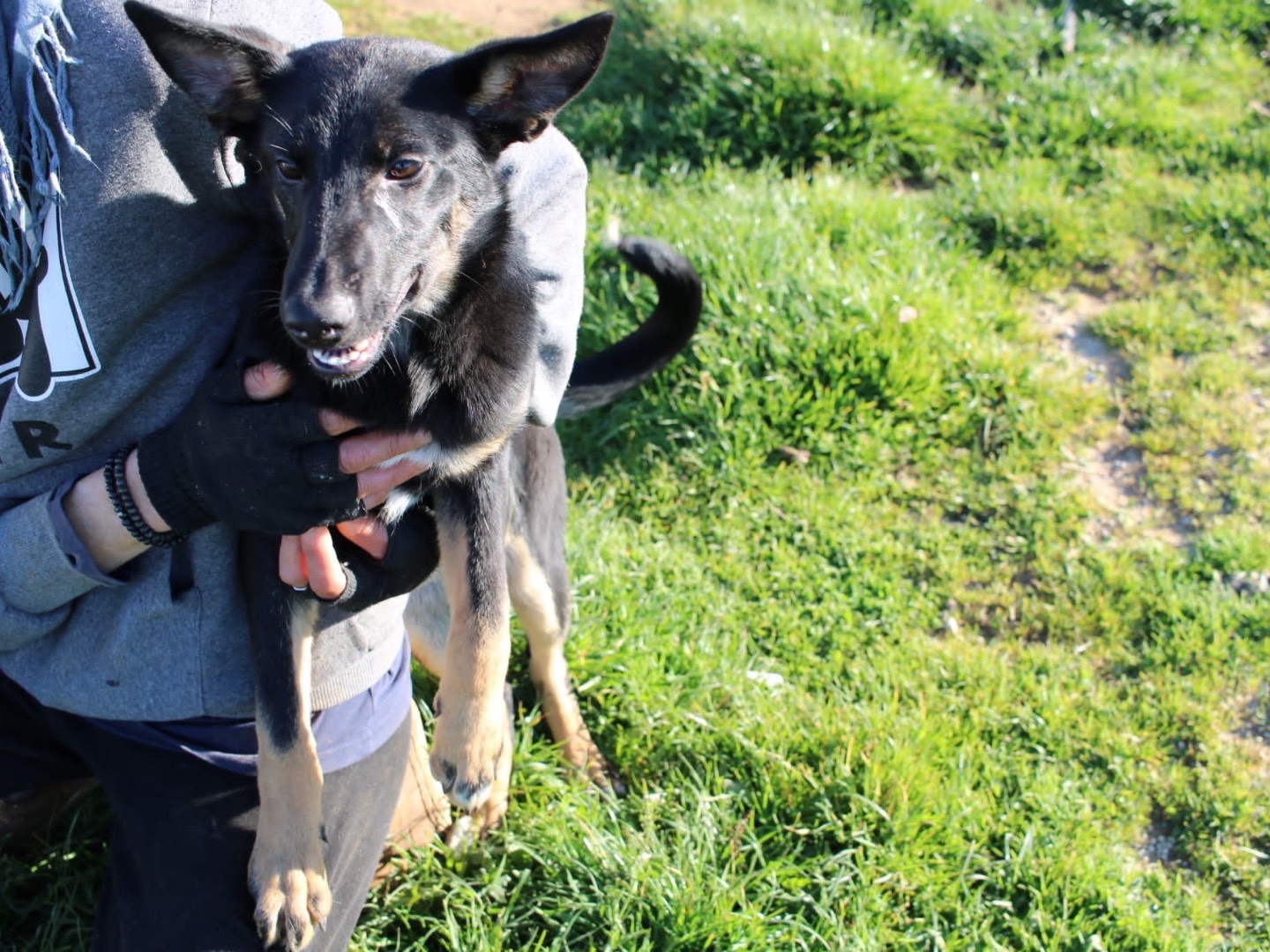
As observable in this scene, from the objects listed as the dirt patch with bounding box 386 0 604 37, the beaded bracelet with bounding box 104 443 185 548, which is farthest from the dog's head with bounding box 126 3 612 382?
the dirt patch with bounding box 386 0 604 37

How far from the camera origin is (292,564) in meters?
2.31

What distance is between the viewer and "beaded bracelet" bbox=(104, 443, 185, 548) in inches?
88.1

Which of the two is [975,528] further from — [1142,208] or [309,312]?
[309,312]

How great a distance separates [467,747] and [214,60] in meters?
1.44

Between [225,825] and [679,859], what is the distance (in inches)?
40.1

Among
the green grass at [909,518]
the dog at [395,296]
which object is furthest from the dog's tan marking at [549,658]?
the dog at [395,296]

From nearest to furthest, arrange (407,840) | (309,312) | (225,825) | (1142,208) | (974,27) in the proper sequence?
(309,312) < (225,825) < (407,840) < (1142,208) < (974,27)

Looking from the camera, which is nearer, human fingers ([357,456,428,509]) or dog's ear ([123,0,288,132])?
dog's ear ([123,0,288,132])

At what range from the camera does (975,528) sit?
3949 millimetres

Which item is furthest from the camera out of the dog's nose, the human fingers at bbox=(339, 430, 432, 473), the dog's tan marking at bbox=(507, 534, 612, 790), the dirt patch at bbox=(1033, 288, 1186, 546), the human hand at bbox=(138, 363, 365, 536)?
the dirt patch at bbox=(1033, 288, 1186, 546)

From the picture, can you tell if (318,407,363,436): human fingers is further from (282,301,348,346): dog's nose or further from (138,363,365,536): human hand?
(282,301,348,346): dog's nose

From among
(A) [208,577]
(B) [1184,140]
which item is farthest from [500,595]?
(B) [1184,140]

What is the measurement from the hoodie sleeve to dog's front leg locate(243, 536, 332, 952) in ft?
2.37

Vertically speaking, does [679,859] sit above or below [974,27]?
below
